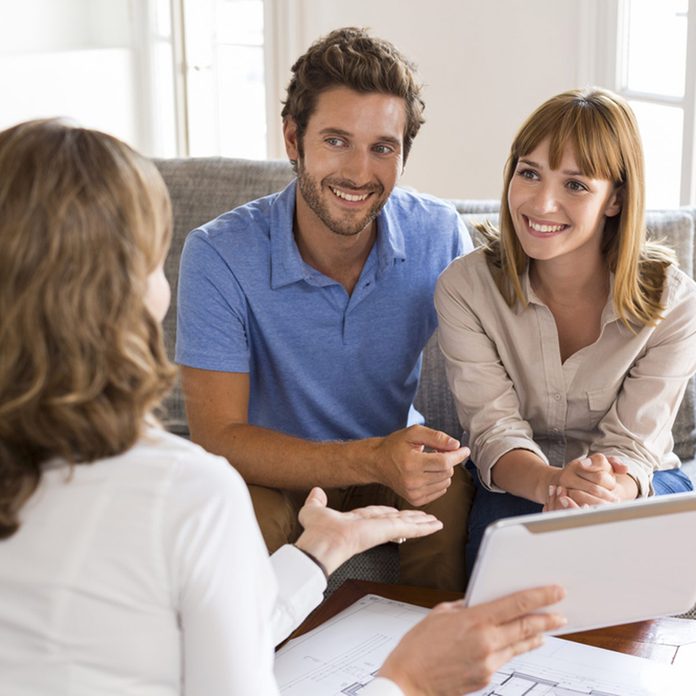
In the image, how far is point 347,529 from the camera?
1265 millimetres

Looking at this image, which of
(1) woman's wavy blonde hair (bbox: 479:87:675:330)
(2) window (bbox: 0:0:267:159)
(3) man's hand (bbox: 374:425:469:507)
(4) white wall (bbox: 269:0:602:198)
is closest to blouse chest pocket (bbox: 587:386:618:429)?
(1) woman's wavy blonde hair (bbox: 479:87:675:330)

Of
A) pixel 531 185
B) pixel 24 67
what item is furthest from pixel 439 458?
pixel 24 67

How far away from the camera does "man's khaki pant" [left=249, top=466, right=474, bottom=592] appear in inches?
73.0

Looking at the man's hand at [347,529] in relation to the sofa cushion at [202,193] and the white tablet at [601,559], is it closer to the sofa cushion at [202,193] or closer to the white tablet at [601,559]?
the white tablet at [601,559]

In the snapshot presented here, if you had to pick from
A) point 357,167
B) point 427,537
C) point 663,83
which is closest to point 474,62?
point 663,83

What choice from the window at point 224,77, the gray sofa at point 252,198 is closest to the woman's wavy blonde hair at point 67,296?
the gray sofa at point 252,198

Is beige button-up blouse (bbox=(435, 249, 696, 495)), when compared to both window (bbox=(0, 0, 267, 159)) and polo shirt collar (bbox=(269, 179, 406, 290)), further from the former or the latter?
window (bbox=(0, 0, 267, 159))

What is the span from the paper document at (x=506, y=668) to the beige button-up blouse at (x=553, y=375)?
50 centimetres

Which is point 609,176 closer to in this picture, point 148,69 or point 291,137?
point 291,137

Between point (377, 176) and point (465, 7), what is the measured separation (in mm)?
1769

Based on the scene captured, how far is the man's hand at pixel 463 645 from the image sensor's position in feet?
3.50

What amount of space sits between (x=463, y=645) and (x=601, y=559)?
19 cm

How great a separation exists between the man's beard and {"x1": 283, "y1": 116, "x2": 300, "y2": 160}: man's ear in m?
0.09

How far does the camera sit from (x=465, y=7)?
3535 millimetres
